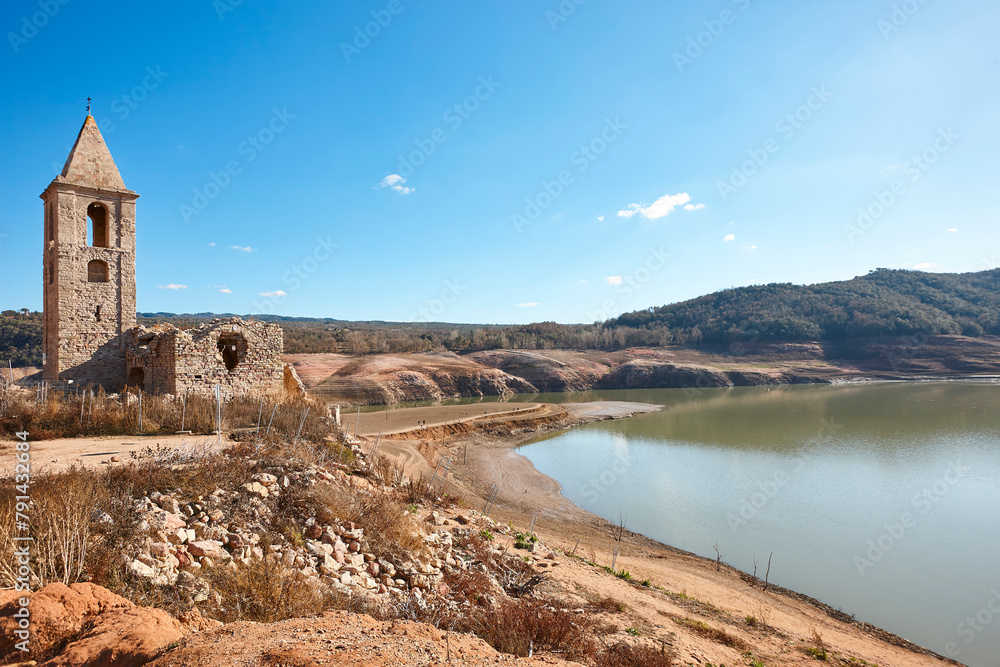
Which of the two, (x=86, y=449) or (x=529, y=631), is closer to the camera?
(x=529, y=631)

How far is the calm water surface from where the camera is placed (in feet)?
33.4

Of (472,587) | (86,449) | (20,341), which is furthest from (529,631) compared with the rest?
(20,341)

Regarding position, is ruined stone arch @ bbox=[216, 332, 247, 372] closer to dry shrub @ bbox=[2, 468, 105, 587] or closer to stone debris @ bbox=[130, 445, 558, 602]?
stone debris @ bbox=[130, 445, 558, 602]

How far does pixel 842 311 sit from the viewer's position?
7438 cm

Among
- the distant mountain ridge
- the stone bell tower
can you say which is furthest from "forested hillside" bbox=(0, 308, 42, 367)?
the distant mountain ridge

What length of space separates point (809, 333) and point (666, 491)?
209ft

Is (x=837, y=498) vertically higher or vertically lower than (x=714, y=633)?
lower

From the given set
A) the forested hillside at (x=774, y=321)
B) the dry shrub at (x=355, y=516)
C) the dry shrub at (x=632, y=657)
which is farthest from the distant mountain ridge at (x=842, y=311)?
the dry shrub at (x=632, y=657)

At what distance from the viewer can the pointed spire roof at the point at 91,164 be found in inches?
600

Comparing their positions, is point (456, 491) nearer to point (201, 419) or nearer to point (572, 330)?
point (201, 419)

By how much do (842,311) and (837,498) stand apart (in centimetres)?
7209

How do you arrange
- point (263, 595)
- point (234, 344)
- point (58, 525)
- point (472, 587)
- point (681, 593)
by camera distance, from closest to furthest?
1. point (58, 525)
2. point (263, 595)
3. point (472, 587)
4. point (681, 593)
5. point (234, 344)

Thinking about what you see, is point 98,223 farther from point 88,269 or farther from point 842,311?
point 842,311

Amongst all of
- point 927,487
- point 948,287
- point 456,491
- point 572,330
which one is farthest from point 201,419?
point 948,287
